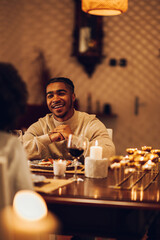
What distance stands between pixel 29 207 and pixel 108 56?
4185 mm

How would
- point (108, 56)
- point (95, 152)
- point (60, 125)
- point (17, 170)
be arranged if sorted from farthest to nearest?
point (108, 56) < point (60, 125) < point (95, 152) < point (17, 170)

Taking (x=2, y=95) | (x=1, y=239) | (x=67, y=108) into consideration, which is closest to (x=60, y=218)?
(x=1, y=239)

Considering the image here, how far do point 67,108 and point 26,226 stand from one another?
5.74ft

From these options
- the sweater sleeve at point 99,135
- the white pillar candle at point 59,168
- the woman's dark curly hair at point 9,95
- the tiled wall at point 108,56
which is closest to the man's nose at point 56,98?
the sweater sleeve at point 99,135

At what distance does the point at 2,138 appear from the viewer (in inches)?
40.4

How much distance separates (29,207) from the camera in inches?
33.9

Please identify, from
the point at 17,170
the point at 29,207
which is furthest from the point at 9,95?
the point at 29,207

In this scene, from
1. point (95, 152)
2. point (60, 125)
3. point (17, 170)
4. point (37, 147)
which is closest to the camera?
point (17, 170)

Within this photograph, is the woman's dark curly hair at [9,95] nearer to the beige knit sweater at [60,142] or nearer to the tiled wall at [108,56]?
the beige knit sweater at [60,142]

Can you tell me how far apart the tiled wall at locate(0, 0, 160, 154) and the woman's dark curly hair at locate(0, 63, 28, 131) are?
381cm

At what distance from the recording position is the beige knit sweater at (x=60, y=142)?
90.0 inches

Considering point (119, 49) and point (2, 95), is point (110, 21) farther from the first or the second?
point (2, 95)

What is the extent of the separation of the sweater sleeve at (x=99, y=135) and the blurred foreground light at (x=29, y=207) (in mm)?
1371

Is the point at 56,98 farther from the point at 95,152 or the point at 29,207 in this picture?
the point at 29,207
